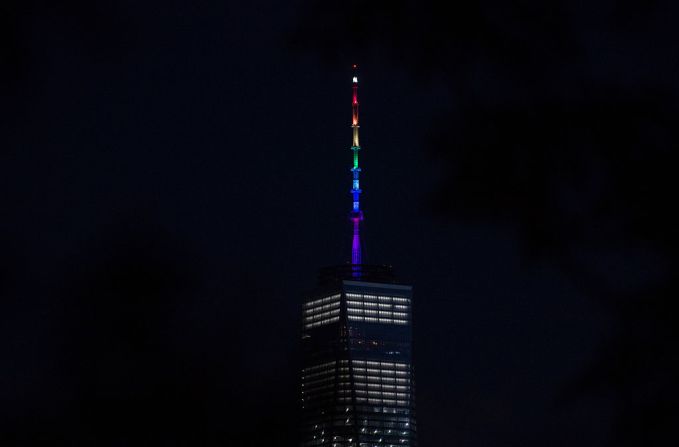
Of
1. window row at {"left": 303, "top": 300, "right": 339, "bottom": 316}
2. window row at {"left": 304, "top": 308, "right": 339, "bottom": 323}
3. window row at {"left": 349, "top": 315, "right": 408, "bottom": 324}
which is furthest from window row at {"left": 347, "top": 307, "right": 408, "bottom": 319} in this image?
window row at {"left": 303, "top": 300, "right": 339, "bottom": 316}

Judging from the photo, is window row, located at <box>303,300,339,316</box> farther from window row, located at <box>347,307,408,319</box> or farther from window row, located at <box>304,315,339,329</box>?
window row, located at <box>347,307,408,319</box>

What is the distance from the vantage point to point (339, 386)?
19462 cm

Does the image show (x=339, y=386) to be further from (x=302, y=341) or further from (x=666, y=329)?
(x=666, y=329)

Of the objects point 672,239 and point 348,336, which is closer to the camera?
point 672,239

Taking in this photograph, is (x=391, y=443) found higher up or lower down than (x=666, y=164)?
higher up

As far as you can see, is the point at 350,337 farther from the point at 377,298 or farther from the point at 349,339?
the point at 377,298

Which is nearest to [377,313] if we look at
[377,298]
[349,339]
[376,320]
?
[376,320]

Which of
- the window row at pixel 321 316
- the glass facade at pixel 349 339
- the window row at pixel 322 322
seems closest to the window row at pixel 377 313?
the glass facade at pixel 349 339

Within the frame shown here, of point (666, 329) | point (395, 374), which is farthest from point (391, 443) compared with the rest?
point (666, 329)

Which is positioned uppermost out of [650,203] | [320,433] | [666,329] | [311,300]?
[311,300]

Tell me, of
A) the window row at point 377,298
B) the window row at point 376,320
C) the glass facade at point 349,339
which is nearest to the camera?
the glass facade at point 349,339

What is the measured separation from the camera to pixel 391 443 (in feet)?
655

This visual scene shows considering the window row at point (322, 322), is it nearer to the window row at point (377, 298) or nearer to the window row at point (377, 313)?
the window row at point (377, 313)

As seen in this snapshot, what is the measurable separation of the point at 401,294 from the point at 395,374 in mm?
8654
